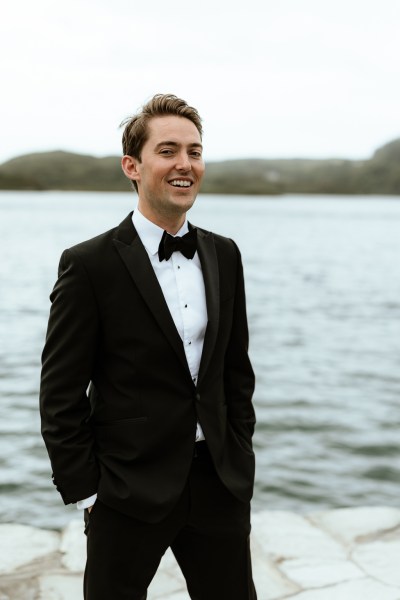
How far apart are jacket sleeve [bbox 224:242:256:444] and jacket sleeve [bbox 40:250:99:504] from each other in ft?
2.02

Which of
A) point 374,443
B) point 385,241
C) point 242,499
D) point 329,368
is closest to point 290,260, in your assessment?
point 385,241

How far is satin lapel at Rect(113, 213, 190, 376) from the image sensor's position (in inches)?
98.6

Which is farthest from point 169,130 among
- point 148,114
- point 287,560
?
point 287,560

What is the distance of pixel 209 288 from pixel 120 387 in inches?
19.7

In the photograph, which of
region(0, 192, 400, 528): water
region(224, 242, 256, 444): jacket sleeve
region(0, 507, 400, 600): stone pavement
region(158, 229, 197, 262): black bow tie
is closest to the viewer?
region(158, 229, 197, 262): black bow tie

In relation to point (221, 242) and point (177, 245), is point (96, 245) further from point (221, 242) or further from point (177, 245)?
point (221, 242)

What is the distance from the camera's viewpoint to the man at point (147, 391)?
8.20 ft

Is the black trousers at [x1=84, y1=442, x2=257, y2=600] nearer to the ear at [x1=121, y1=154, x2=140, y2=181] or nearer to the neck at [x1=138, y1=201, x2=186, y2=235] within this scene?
the neck at [x1=138, y1=201, x2=186, y2=235]

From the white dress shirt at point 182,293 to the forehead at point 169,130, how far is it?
299mm

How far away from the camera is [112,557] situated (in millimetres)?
2518

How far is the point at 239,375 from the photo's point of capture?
2891mm

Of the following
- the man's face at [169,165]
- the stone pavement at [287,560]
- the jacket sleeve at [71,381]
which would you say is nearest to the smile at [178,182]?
the man's face at [169,165]

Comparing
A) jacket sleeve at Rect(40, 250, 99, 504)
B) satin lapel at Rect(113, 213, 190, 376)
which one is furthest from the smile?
jacket sleeve at Rect(40, 250, 99, 504)

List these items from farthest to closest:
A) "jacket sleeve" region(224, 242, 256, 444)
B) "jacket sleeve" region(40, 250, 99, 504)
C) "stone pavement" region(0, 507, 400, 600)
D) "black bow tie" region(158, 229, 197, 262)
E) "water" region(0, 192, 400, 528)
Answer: "water" region(0, 192, 400, 528) → "stone pavement" region(0, 507, 400, 600) → "jacket sleeve" region(224, 242, 256, 444) → "black bow tie" region(158, 229, 197, 262) → "jacket sleeve" region(40, 250, 99, 504)
